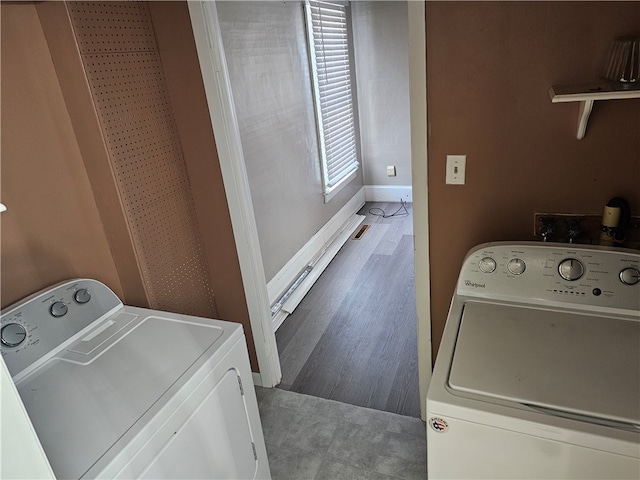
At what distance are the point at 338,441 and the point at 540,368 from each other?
3.77ft

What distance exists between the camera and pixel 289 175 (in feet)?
10.6

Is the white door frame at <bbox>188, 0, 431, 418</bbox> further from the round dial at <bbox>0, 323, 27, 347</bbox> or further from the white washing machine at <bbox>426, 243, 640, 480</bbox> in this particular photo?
the round dial at <bbox>0, 323, 27, 347</bbox>

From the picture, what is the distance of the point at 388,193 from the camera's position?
195 inches

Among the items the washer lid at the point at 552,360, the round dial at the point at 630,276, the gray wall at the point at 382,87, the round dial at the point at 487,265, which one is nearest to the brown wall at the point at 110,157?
the round dial at the point at 487,265

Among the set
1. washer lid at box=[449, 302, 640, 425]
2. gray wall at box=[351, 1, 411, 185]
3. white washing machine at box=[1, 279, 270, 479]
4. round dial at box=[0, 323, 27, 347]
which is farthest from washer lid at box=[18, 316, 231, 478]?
gray wall at box=[351, 1, 411, 185]

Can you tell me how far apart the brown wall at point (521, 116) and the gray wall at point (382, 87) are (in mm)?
3042

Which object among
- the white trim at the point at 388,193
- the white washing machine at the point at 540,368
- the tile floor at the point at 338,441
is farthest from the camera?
the white trim at the point at 388,193

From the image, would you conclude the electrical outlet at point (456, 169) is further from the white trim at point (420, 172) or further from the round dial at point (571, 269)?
the round dial at point (571, 269)

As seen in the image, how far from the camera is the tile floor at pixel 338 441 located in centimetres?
185

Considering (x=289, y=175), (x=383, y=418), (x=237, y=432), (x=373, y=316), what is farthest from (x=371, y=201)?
(x=237, y=432)

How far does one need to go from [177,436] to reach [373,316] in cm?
186

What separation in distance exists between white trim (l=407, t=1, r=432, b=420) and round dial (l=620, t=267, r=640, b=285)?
66 centimetres

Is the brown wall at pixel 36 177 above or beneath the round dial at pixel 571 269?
above

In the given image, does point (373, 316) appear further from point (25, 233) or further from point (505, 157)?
point (25, 233)
